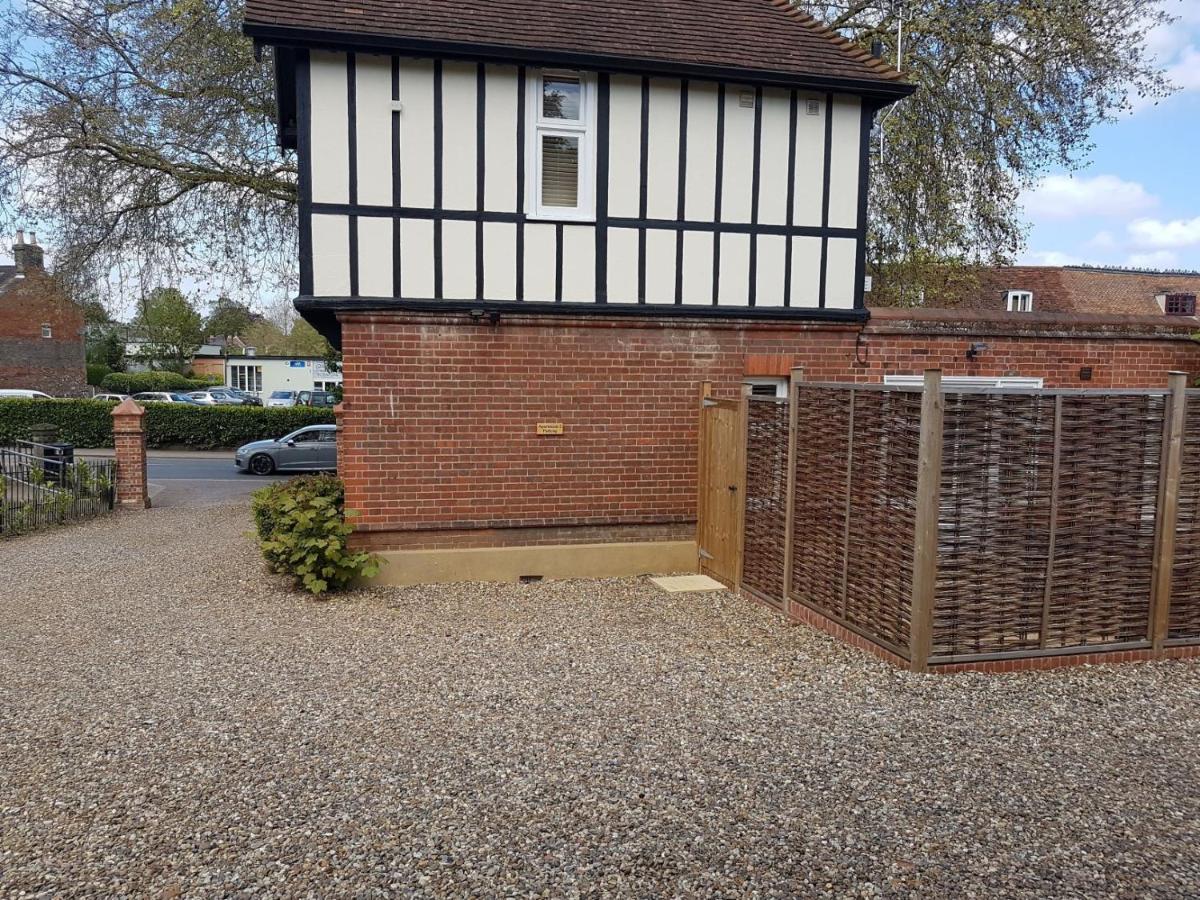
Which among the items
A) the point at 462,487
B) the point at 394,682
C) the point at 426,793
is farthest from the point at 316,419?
the point at 426,793

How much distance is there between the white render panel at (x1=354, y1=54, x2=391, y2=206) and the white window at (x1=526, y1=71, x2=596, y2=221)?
1364mm

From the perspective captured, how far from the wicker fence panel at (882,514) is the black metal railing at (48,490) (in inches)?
452

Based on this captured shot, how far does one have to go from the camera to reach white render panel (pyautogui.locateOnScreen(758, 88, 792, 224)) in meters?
8.48

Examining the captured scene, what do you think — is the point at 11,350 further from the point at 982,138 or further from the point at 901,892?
the point at 901,892

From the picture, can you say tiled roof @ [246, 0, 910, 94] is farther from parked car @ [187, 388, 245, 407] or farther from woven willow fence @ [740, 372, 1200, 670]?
parked car @ [187, 388, 245, 407]

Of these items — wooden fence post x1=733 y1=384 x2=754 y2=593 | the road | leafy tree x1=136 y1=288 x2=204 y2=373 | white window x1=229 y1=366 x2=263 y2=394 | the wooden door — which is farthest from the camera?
white window x1=229 y1=366 x2=263 y2=394

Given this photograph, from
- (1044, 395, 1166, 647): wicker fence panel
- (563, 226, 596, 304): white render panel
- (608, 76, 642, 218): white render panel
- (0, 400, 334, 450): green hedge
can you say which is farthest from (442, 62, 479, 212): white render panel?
(0, 400, 334, 450): green hedge

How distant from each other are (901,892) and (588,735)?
Answer: 1.85 metres

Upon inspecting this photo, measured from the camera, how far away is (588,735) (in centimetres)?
440

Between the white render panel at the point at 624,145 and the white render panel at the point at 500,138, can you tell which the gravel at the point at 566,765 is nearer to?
the white render panel at the point at 500,138

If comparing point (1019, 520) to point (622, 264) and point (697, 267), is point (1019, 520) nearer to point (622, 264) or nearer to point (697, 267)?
point (697, 267)

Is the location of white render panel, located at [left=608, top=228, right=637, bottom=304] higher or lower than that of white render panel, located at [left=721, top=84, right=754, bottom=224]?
lower

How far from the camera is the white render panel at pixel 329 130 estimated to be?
7.57 meters

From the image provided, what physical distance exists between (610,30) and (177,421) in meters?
22.8
